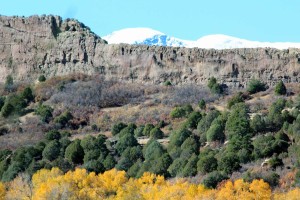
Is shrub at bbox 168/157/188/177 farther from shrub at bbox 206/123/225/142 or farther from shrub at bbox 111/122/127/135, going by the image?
shrub at bbox 111/122/127/135

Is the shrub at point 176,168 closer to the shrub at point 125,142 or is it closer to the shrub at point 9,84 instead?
the shrub at point 125,142

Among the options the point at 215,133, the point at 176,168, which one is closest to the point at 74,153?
the point at 176,168

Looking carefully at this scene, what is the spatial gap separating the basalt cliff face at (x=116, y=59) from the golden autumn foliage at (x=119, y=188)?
73.2 feet

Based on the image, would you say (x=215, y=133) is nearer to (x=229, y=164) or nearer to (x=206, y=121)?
(x=206, y=121)

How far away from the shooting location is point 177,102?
6950cm

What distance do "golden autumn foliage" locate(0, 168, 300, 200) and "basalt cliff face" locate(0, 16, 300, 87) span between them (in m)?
22.3

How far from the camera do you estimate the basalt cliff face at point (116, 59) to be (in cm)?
7325

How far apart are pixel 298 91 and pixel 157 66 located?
13.6 metres

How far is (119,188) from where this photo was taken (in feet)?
165

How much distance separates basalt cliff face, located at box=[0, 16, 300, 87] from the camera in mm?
73250

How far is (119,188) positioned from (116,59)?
28723 millimetres

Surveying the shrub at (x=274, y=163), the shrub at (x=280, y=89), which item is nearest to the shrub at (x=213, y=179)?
the shrub at (x=274, y=163)

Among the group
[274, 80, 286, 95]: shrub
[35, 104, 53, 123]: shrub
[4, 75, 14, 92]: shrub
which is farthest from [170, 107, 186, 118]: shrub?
[4, 75, 14, 92]: shrub

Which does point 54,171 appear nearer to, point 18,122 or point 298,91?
point 18,122
